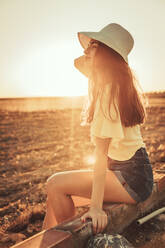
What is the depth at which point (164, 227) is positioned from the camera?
2.46 metres

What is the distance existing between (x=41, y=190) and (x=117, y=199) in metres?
2.47

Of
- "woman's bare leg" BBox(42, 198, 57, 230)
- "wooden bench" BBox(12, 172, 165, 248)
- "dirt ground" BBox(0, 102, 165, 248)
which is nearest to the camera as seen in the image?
"wooden bench" BBox(12, 172, 165, 248)

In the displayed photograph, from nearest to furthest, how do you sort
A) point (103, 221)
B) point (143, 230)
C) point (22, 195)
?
point (103, 221), point (143, 230), point (22, 195)

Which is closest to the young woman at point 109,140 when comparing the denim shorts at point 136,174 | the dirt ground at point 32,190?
the denim shorts at point 136,174

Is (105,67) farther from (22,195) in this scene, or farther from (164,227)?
(22,195)

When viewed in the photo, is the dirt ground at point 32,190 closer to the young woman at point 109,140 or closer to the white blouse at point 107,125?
the young woman at point 109,140

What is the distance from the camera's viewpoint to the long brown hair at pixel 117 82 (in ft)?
5.74

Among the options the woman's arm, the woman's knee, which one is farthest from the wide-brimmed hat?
the woman's knee

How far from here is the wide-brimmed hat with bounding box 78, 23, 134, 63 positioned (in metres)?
1.72

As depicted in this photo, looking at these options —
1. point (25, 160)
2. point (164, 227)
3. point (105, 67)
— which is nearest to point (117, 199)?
point (164, 227)

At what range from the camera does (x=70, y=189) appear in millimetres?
1861

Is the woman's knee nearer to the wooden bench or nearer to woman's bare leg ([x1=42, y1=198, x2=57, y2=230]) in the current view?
woman's bare leg ([x1=42, y1=198, x2=57, y2=230])

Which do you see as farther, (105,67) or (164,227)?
(164,227)

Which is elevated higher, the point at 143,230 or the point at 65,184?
the point at 65,184
